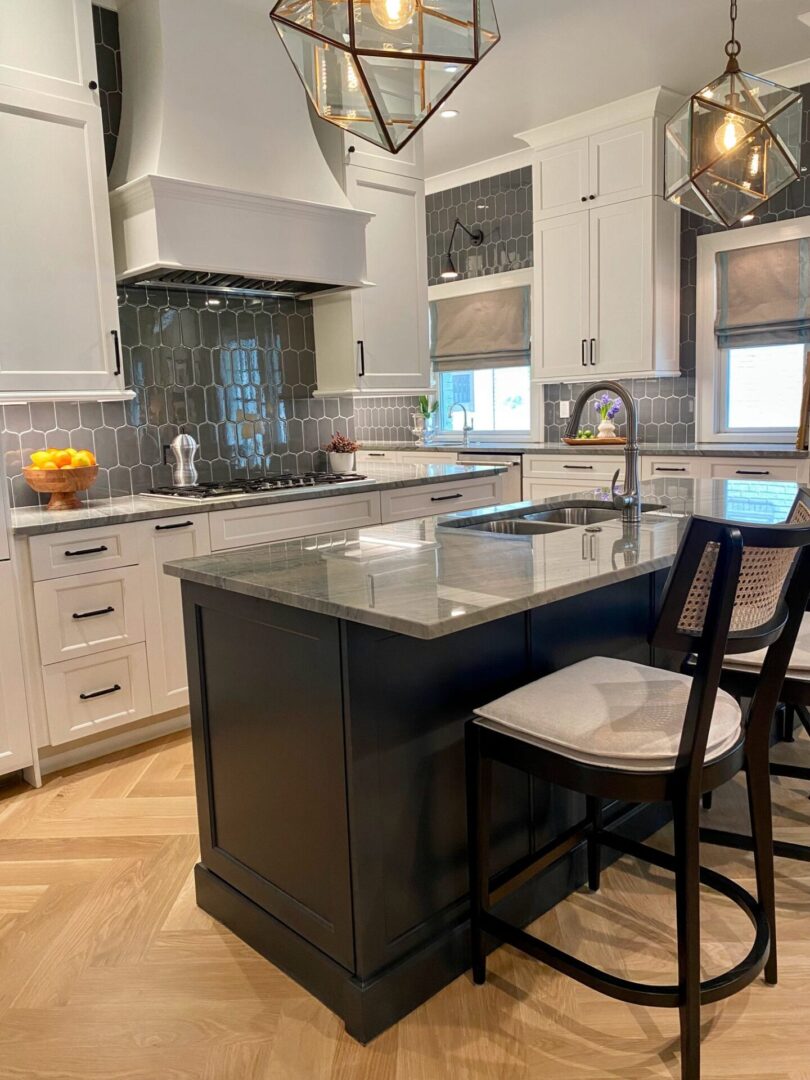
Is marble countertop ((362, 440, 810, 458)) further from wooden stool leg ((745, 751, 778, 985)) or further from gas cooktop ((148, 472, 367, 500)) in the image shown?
wooden stool leg ((745, 751, 778, 985))

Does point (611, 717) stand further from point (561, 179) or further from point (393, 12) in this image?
point (561, 179)

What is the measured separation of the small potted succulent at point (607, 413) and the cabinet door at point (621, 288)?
285 mm

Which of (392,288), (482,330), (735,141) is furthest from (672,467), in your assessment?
(735,141)

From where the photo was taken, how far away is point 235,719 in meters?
1.88

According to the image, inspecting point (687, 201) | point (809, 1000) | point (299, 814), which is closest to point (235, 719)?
point (299, 814)

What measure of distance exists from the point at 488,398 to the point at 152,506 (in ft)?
12.4

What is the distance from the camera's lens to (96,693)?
299 centimetres

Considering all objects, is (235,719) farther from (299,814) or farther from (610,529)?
(610,529)

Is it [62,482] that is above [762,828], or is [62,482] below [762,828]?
above

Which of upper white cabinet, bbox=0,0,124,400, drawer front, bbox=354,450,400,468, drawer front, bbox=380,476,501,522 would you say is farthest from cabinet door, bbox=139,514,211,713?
drawer front, bbox=354,450,400,468

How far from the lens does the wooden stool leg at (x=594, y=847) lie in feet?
6.63

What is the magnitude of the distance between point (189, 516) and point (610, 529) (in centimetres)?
168

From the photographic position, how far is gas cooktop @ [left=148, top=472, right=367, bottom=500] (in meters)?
3.40

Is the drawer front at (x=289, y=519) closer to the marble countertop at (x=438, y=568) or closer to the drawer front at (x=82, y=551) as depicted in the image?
the drawer front at (x=82, y=551)
